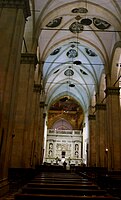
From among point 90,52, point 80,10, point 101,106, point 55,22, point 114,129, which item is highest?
point 80,10

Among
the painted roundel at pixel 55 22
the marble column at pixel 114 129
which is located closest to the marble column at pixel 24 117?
the painted roundel at pixel 55 22

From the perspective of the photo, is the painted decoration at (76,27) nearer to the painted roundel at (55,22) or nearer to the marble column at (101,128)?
the painted roundel at (55,22)

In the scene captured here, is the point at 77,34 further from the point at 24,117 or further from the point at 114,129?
the point at 24,117

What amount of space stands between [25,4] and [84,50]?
1294 centimetres

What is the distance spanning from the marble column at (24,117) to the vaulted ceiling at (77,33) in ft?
7.47

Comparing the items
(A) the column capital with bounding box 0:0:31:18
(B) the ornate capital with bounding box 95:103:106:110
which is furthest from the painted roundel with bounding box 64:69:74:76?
(A) the column capital with bounding box 0:0:31:18

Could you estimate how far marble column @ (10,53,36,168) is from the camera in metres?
10.5

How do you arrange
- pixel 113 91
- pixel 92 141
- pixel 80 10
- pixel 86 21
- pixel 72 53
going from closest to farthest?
pixel 80 10 → pixel 86 21 → pixel 113 91 → pixel 72 53 → pixel 92 141

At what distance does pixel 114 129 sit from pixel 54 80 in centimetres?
1284

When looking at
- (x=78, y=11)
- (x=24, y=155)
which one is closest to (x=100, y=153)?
(x=24, y=155)

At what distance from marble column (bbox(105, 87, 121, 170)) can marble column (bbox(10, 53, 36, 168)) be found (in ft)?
19.2

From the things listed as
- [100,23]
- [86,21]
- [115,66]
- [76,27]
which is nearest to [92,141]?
[115,66]

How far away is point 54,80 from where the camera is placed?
26.5 metres

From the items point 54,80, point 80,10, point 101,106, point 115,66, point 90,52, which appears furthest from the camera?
point 54,80
